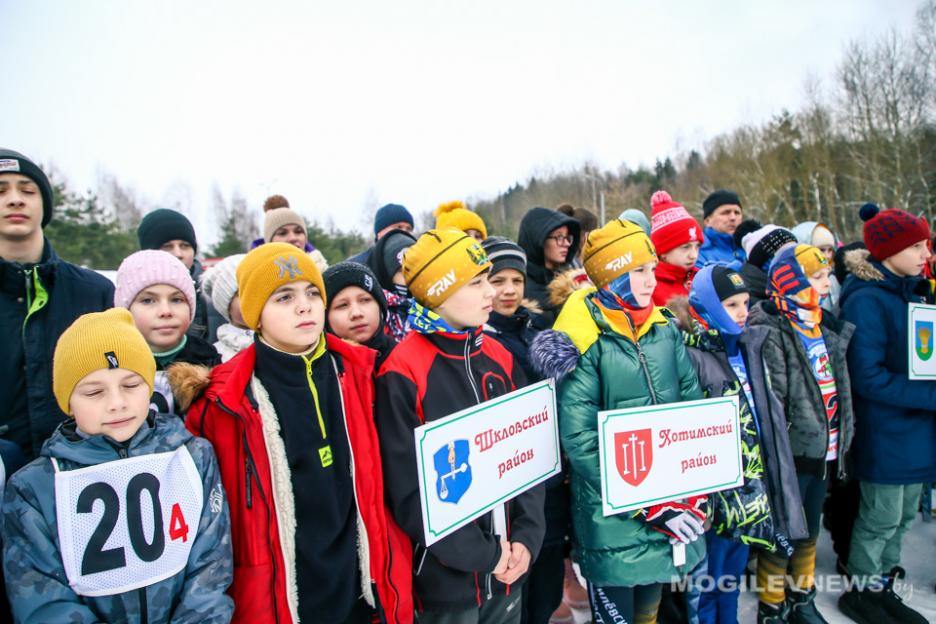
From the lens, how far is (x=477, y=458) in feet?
6.89

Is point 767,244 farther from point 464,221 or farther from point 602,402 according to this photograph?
point 464,221

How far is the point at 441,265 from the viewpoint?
227 centimetres

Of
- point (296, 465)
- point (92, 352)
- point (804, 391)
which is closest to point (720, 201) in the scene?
point (804, 391)

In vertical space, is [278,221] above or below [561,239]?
above

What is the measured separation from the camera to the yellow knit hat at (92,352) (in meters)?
1.67

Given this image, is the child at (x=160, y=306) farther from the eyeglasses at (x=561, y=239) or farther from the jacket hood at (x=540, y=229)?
the eyeglasses at (x=561, y=239)

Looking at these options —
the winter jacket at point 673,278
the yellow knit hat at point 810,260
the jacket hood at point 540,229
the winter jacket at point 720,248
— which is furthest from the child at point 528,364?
the winter jacket at point 720,248

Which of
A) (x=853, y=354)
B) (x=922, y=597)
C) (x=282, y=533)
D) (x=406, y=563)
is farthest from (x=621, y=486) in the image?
(x=922, y=597)

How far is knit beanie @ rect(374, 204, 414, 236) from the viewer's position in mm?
5277

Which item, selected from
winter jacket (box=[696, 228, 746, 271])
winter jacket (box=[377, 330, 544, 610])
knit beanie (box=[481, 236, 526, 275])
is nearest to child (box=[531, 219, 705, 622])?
winter jacket (box=[377, 330, 544, 610])

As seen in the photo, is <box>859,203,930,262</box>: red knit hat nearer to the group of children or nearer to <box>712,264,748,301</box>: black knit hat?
the group of children

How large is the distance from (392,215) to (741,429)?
3.84 m

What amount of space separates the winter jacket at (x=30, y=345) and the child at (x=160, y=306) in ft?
0.83

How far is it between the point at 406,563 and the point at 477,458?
1.72 feet
